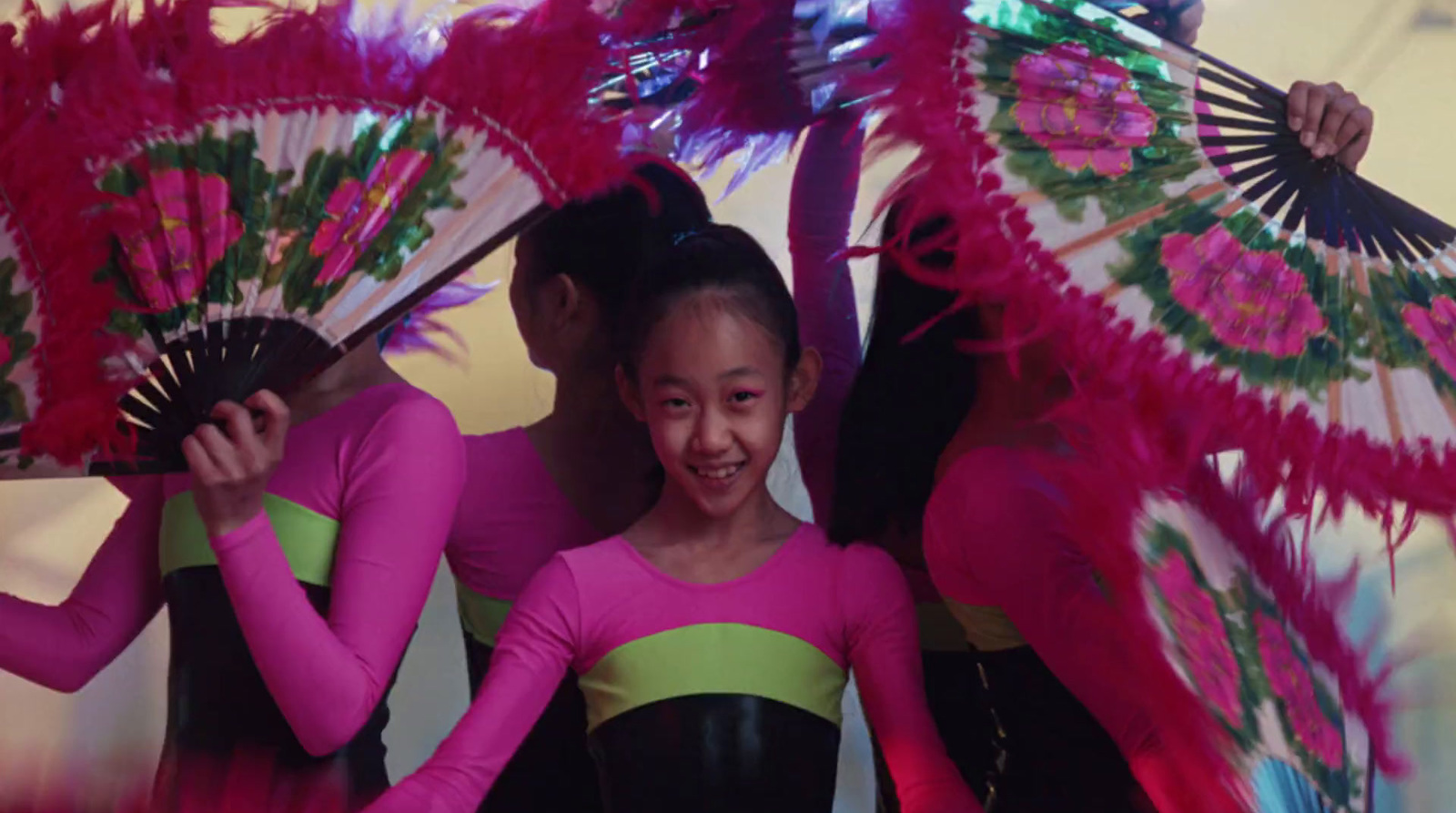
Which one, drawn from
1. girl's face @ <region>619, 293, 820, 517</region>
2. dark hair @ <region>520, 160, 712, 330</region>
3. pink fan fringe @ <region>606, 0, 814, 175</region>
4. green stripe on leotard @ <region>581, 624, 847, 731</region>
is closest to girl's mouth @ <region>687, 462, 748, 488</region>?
girl's face @ <region>619, 293, 820, 517</region>

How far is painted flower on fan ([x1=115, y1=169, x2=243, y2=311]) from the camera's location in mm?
1068

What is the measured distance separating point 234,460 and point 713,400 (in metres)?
0.34

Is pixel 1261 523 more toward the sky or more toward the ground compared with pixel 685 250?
more toward the ground

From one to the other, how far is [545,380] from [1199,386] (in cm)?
63

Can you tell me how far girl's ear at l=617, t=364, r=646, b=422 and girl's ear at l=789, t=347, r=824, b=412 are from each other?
115 millimetres

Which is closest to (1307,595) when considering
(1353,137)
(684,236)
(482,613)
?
(1353,137)

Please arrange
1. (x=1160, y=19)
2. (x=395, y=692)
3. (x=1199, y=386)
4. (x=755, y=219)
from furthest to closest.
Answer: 1. (x=395, y=692)
2. (x=755, y=219)
3. (x=1160, y=19)
4. (x=1199, y=386)

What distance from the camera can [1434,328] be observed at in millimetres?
980

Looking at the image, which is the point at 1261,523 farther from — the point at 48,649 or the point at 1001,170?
the point at 48,649

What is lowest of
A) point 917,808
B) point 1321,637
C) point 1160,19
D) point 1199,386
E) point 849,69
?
point 917,808

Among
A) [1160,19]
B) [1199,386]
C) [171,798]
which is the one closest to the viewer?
[1199,386]

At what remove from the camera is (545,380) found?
1386 millimetres

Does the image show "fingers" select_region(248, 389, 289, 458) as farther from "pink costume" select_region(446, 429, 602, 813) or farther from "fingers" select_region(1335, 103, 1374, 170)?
"fingers" select_region(1335, 103, 1374, 170)

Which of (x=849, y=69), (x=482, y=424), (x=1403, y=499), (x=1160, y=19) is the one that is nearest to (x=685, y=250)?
(x=849, y=69)
